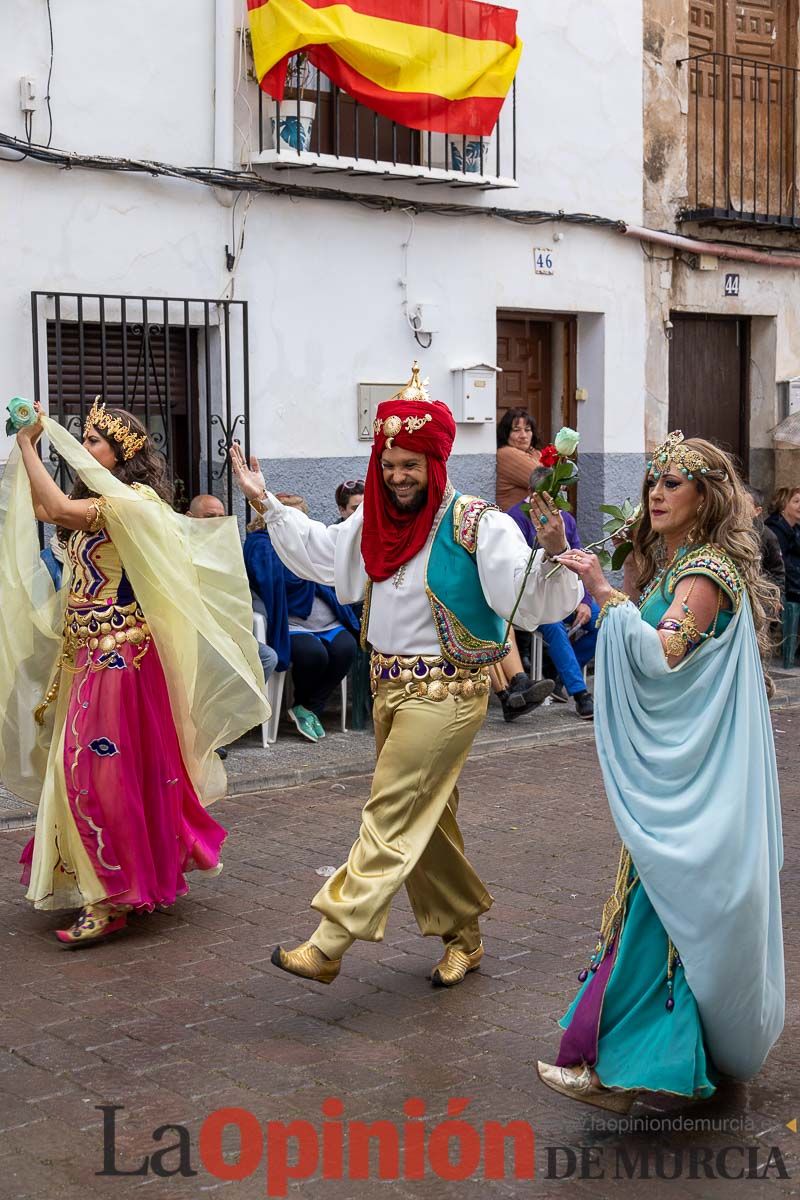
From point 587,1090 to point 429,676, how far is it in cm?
149

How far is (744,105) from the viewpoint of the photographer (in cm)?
1384

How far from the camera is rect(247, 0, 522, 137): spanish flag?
995 cm

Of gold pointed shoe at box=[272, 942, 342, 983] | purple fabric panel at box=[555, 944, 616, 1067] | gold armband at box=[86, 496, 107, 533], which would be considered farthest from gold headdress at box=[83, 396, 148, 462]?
purple fabric panel at box=[555, 944, 616, 1067]

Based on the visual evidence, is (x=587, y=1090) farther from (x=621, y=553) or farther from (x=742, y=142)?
(x=742, y=142)

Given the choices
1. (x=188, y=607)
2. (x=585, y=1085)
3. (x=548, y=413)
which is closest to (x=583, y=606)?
(x=548, y=413)

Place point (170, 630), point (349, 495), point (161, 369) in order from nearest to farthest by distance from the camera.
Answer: point (170, 630)
point (349, 495)
point (161, 369)

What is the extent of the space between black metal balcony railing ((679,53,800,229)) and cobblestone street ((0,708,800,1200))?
7.76m

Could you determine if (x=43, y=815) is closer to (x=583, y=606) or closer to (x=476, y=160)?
(x=583, y=606)

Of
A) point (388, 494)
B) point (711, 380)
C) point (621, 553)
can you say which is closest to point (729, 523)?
point (621, 553)

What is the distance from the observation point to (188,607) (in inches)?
240

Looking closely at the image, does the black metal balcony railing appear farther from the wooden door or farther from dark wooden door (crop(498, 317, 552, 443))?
dark wooden door (crop(498, 317, 552, 443))

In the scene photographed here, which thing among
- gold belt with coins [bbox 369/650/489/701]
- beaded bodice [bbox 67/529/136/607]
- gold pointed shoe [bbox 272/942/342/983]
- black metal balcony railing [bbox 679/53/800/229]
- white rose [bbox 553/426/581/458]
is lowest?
gold pointed shoe [bbox 272/942/342/983]

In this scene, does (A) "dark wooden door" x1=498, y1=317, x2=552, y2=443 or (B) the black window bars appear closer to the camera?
(B) the black window bars

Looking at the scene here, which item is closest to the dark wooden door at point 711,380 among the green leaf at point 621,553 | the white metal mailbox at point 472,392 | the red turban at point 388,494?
the white metal mailbox at point 472,392
